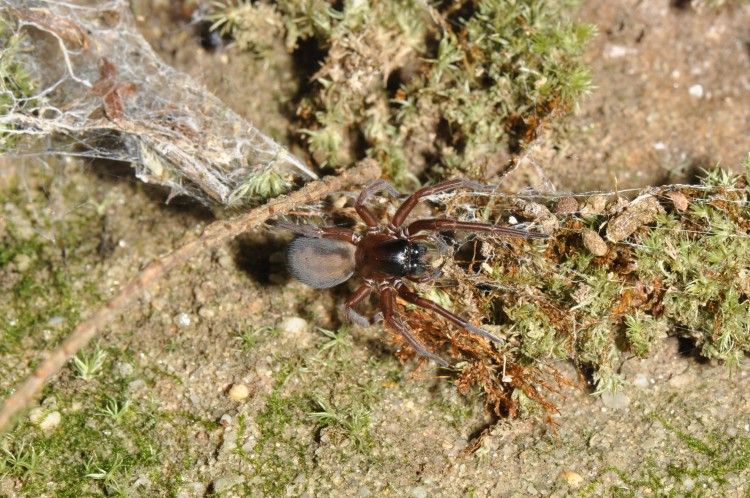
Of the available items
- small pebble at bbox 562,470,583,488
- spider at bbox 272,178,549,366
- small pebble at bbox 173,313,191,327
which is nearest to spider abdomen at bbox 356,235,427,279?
spider at bbox 272,178,549,366

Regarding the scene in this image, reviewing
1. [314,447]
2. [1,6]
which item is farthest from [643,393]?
[1,6]

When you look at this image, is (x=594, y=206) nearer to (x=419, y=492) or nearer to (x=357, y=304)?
(x=357, y=304)

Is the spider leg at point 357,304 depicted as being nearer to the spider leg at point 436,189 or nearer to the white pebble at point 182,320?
the spider leg at point 436,189

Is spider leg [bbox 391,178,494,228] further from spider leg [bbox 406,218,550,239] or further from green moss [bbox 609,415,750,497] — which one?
green moss [bbox 609,415,750,497]

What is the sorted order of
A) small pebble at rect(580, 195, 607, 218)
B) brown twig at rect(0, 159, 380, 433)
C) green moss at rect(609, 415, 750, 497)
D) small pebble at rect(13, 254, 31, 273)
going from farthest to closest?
small pebble at rect(13, 254, 31, 273), small pebble at rect(580, 195, 607, 218), green moss at rect(609, 415, 750, 497), brown twig at rect(0, 159, 380, 433)

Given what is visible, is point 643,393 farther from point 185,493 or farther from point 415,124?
point 185,493

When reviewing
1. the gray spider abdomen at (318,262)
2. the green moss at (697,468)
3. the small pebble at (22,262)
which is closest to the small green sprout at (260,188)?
the gray spider abdomen at (318,262)

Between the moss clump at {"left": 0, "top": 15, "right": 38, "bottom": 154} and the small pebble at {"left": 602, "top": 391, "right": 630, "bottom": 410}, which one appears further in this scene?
the moss clump at {"left": 0, "top": 15, "right": 38, "bottom": 154}

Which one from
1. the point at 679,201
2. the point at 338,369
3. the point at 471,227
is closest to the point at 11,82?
the point at 338,369
